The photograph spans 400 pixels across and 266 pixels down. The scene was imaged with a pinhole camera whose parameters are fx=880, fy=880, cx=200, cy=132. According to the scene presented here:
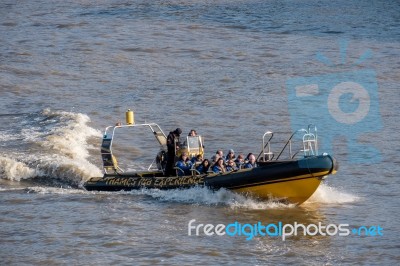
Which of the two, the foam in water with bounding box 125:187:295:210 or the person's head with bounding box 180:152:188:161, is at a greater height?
the person's head with bounding box 180:152:188:161

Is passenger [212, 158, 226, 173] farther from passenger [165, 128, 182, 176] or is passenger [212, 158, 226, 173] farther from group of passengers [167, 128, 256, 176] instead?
passenger [165, 128, 182, 176]

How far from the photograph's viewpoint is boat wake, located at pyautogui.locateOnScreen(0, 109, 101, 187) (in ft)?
69.6

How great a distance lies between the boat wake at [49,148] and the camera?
2120 centimetres

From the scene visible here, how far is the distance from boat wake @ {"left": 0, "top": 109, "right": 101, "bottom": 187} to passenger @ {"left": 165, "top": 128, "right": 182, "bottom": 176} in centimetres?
251

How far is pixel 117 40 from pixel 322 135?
1591cm

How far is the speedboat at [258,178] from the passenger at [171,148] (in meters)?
0.17

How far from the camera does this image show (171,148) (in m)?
19.4

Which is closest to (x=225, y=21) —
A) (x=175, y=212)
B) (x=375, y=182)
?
(x=375, y=182)

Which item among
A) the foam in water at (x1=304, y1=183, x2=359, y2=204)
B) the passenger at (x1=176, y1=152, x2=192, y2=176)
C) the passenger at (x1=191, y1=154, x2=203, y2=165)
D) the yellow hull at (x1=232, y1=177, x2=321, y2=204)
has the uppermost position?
the passenger at (x1=191, y1=154, x2=203, y2=165)

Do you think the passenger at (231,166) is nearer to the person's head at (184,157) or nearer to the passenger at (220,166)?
the passenger at (220,166)

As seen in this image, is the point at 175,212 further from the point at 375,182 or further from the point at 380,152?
the point at 380,152

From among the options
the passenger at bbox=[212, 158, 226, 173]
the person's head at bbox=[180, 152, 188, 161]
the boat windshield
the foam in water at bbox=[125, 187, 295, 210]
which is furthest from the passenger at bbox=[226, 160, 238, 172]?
the boat windshield

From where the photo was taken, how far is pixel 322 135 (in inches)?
989

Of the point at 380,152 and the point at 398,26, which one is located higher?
the point at 398,26
